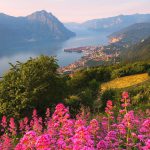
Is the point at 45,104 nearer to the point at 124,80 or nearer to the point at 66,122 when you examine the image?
the point at 66,122

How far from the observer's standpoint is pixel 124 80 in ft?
186

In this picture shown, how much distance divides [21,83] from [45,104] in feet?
8.67

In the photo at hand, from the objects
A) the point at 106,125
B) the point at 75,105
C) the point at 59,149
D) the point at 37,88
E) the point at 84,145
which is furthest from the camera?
the point at 75,105

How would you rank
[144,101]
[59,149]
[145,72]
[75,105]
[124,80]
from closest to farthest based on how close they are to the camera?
[59,149] < [144,101] < [75,105] < [124,80] < [145,72]

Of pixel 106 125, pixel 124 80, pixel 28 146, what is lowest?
pixel 124 80

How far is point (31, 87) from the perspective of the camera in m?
30.2

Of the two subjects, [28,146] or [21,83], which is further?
[21,83]

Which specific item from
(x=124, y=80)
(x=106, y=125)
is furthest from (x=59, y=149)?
(x=124, y=80)

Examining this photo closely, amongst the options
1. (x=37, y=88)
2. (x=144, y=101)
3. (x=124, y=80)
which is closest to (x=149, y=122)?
(x=144, y=101)

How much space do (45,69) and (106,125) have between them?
22875mm

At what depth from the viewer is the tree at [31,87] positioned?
94.8 ft

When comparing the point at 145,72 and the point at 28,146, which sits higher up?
the point at 28,146

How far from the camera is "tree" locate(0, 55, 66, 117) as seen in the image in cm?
2889

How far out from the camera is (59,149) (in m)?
6.88
